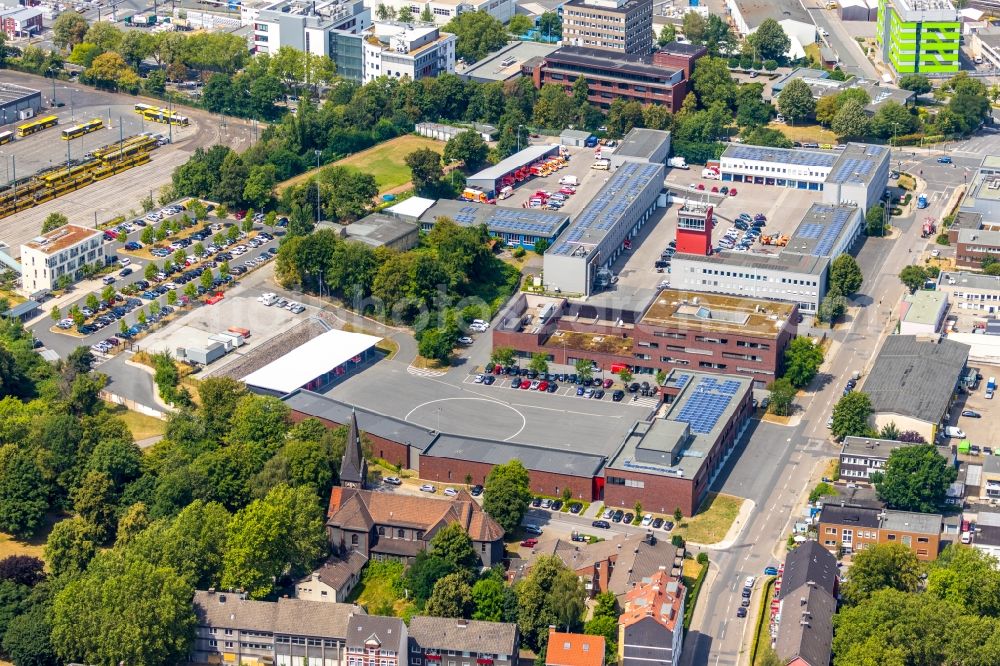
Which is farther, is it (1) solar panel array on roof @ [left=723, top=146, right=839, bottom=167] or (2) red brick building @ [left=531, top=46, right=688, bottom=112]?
(2) red brick building @ [left=531, top=46, right=688, bottom=112]

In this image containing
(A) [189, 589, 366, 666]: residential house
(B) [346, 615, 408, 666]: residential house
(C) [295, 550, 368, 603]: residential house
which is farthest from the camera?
(C) [295, 550, 368, 603]: residential house

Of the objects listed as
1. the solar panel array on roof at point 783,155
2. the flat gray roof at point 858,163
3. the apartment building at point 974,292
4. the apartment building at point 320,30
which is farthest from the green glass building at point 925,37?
the apartment building at point 320,30

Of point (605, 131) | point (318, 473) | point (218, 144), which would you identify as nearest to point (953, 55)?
point (605, 131)

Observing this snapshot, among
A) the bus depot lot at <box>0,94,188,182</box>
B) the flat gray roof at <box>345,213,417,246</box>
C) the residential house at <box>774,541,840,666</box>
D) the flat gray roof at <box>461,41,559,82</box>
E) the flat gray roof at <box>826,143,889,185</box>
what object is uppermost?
the flat gray roof at <box>461,41,559,82</box>

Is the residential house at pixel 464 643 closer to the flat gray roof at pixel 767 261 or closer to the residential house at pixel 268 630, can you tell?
the residential house at pixel 268 630

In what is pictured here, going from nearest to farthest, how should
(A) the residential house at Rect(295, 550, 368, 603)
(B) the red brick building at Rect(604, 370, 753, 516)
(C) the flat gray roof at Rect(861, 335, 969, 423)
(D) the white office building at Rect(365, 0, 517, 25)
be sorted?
(A) the residential house at Rect(295, 550, 368, 603)
(B) the red brick building at Rect(604, 370, 753, 516)
(C) the flat gray roof at Rect(861, 335, 969, 423)
(D) the white office building at Rect(365, 0, 517, 25)

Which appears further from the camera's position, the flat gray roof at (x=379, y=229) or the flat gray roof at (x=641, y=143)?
the flat gray roof at (x=641, y=143)

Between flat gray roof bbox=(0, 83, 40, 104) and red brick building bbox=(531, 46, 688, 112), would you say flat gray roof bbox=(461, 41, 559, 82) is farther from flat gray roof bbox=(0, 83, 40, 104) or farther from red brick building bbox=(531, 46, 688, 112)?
flat gray roof bbox=(0, 83, 40, 104)

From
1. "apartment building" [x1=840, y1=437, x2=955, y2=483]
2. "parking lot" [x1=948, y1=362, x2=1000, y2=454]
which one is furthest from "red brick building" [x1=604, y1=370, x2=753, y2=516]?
"parking lot" [x1=948, y1=362, x2=1000, y2=454]
